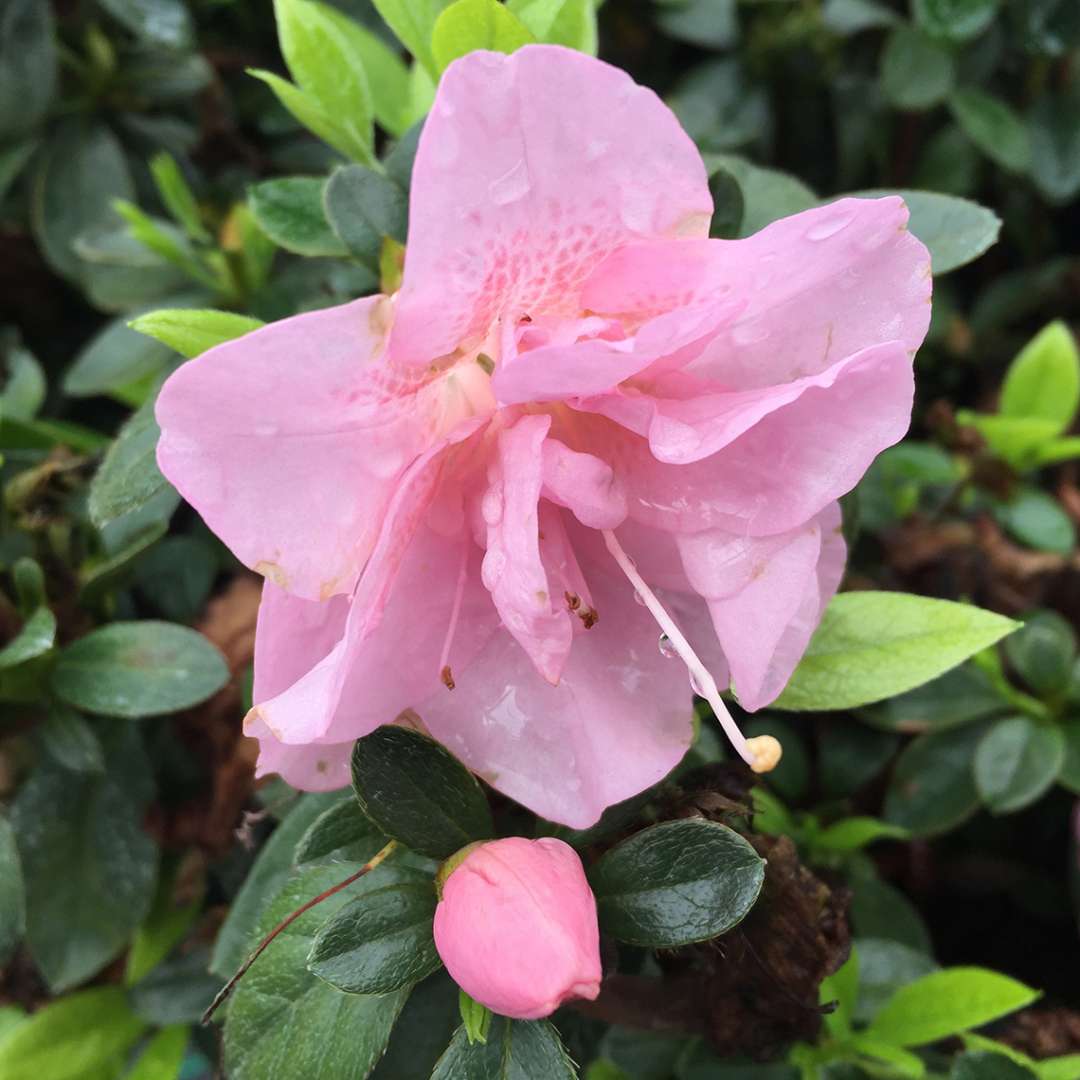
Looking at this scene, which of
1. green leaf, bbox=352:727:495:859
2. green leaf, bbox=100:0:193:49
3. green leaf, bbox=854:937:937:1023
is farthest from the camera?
green leaf, bbox=100:0:193:49

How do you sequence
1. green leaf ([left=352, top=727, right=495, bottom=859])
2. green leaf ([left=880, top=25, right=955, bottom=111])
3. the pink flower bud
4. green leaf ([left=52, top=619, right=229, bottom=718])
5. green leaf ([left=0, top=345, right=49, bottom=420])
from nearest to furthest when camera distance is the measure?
the pink flower bud, green leaf ([left=352, top=727, right=495, bottom=859]), green leaf ([left=52, top=619, right=229, bottom=718]), green leaf ([left=0, top=345, right=49, bottom=420]), green leaf ([left=880, top=25, right=955, bottom=111])

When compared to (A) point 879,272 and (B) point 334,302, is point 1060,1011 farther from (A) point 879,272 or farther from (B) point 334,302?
(B) point 334,302

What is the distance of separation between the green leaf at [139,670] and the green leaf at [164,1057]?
14.8 inches

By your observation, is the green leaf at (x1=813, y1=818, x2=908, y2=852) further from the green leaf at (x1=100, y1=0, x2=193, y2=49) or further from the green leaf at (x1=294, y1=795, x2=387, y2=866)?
the green leaf at (x1=100, y1=0, x2=193, y2=49)

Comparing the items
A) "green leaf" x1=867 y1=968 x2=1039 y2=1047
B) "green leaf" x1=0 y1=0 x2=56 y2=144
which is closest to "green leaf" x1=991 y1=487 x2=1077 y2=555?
"green leaf" x1=867 y1=968 x2=1039 y2=1047

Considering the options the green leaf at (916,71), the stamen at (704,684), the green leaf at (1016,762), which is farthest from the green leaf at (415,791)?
the green leaf at (916,71)

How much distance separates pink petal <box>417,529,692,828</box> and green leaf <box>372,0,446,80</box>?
1.25ft

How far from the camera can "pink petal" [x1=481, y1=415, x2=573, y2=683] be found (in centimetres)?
53

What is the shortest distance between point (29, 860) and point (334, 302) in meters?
0.53

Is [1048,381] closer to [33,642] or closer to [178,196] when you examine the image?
[178,196]

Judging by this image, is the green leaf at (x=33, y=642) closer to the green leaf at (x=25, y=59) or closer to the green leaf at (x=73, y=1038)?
the green leaf at (x=73, y=1038)

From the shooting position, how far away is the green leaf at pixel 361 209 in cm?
72

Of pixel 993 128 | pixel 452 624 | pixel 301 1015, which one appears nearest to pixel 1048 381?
pixel 993 128

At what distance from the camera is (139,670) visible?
827 millimetres
